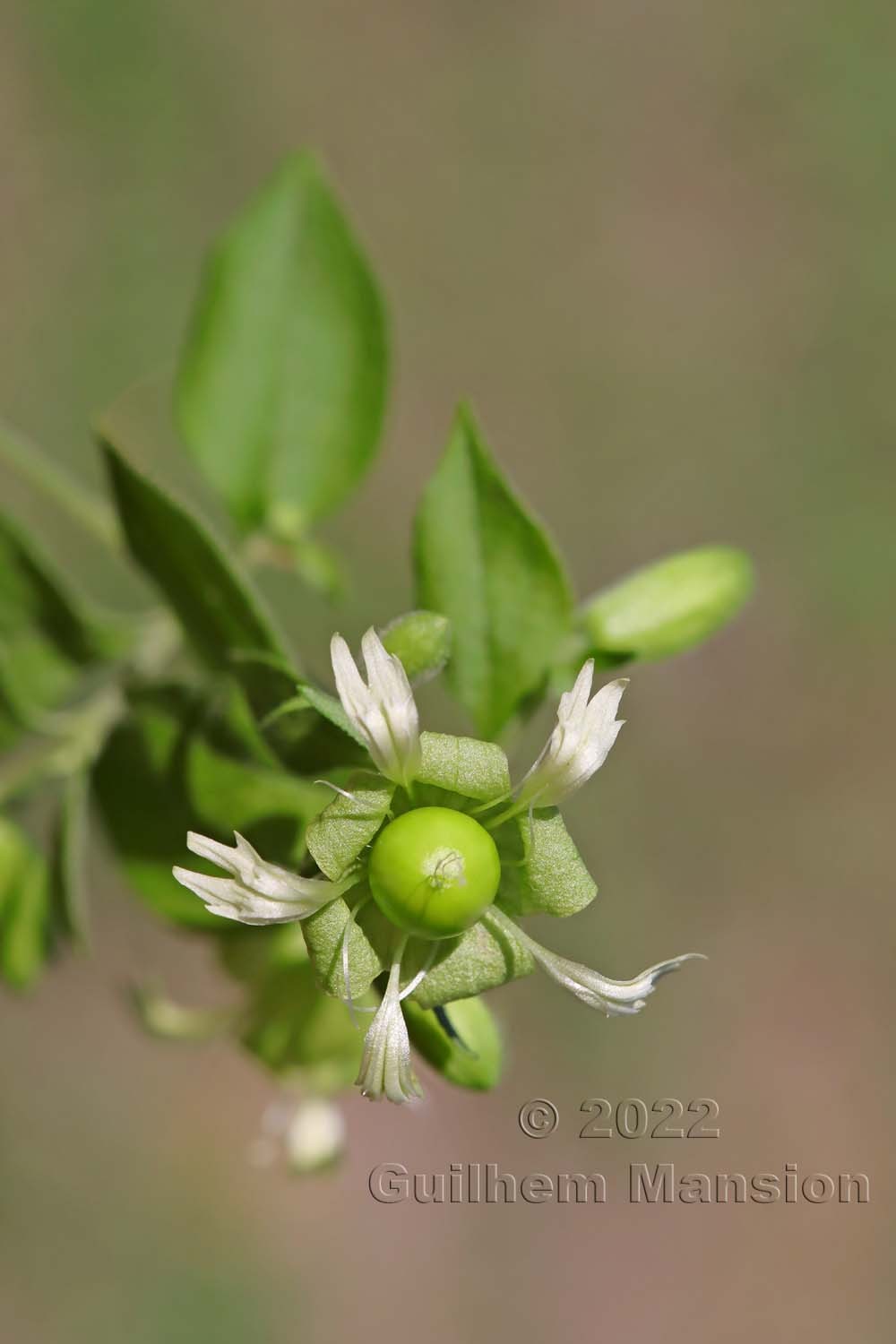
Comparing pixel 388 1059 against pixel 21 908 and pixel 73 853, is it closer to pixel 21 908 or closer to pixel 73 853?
pixel 73 853

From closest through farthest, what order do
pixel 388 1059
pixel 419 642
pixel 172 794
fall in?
1. pixel 388 1059
2. pixel 419 642
3. pixel 172 794

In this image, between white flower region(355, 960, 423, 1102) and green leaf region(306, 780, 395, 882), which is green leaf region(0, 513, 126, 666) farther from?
white flower region(355, 960, 423, 1102)

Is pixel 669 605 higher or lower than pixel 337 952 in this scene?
higher

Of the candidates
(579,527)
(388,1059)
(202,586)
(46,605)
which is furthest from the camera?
(579,527)

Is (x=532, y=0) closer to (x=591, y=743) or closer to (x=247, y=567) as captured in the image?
(x=247, y=567)

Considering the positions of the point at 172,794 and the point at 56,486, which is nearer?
the point at 172,794

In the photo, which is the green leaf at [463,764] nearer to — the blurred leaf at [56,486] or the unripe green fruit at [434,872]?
the unripe green fruit at [434,872]

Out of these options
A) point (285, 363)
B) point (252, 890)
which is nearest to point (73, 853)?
point (252, 890)

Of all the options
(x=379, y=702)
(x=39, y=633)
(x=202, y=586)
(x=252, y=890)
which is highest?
(x=39, y=633)
